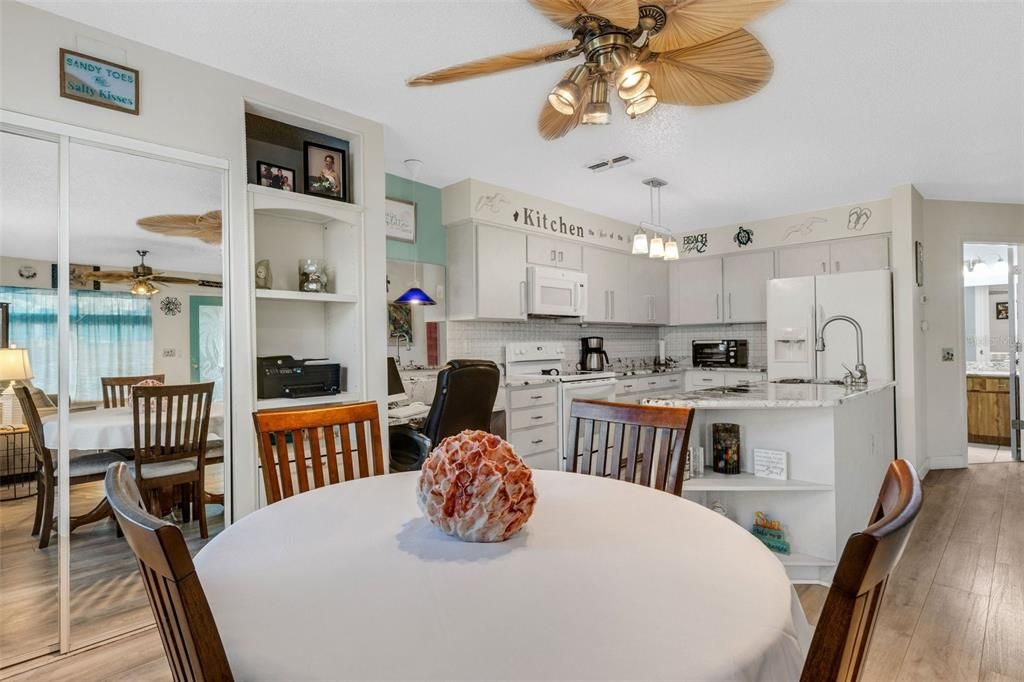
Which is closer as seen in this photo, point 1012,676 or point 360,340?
point 1012,676

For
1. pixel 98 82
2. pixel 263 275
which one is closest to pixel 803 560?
pixel 263 275

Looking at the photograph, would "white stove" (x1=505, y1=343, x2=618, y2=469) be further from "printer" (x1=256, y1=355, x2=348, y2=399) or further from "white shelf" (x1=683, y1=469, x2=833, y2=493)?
"printer" (x1=256, y1=355, x2=348, y2=399)

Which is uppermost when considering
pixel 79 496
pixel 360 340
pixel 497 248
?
pixel 497 248

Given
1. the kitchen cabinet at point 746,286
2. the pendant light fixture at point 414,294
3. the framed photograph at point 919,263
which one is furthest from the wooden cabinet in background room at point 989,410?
the pendant light fixture at point 414,294

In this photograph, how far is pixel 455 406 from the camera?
2.83 m

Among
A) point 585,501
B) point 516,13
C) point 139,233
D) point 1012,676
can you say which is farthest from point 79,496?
point 1012,676

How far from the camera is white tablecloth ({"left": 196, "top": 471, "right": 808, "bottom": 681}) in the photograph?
2.19 feet

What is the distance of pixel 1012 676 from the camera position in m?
1.82

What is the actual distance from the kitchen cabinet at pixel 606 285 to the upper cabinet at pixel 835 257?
1.54 metres

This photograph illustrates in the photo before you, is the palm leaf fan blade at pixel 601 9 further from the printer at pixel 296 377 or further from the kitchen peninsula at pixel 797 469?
the printer at pixel 296 377

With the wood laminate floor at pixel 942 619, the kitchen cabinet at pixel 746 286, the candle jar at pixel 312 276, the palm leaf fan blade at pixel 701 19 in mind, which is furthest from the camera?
the kitchen cabinet at pixel 746 286

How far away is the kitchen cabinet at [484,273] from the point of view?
4.11 metres

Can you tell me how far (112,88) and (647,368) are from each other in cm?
517

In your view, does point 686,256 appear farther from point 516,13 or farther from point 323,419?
point 323,419
